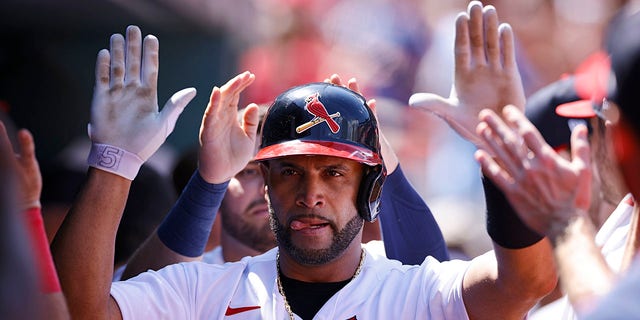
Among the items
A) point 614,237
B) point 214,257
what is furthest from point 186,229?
point 614,237

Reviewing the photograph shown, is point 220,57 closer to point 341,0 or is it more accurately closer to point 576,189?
point 341,0

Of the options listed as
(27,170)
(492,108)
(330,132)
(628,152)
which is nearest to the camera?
(628,152)

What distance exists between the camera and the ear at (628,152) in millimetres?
2055

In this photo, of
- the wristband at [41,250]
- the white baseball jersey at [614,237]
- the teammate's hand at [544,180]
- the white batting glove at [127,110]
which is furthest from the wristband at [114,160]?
the white baseball jersey at [614,237]

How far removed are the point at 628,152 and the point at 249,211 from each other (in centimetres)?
265

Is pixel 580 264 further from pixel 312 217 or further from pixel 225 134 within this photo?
pixel 225 134

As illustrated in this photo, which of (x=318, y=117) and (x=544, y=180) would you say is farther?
(x=318, y=117)

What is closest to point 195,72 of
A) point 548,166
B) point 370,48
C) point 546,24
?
point 370,48

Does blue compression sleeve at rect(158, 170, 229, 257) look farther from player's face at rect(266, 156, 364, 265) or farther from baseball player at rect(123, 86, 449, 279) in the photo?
player's face at rect(266, 156, 364, 265)

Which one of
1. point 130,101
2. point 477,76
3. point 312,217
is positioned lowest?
point 312,217

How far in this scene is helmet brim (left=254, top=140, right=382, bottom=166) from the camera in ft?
10.8

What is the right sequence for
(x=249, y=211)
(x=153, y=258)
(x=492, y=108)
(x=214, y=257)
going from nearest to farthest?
(x=492, y=108)
(x=153, y=258)
(x=249, y=211)
(x=214, y=257)

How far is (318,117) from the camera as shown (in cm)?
337

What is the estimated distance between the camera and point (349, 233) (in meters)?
3.34
